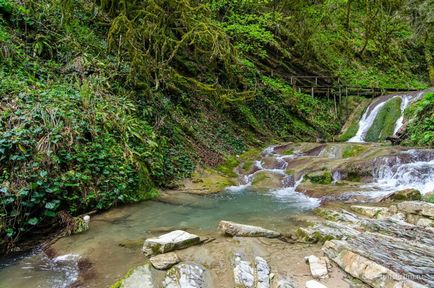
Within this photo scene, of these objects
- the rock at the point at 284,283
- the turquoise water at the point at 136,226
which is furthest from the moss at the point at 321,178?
the rock at the point at 284,283

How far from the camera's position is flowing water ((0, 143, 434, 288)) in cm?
386

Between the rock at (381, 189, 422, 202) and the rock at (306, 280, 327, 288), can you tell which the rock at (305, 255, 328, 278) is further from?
the rock at (381, 189, 422, 202)

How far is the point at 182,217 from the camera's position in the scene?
600 cm

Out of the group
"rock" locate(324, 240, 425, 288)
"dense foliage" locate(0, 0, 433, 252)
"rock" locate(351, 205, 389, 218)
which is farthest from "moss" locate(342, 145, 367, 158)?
"rock" locate(324, 240, 425, 288)

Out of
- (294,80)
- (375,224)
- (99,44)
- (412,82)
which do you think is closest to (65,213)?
(375,224)

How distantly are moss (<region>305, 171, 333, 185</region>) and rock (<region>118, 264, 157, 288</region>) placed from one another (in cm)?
634

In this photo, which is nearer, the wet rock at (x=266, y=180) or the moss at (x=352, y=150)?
the wet rock at (x=266, y=180)

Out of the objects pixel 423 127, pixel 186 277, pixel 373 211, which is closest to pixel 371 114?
pixel 423 127

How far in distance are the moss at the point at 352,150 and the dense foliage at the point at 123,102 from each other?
379cm

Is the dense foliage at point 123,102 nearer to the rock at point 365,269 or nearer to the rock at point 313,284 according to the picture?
the rock at point 313,284

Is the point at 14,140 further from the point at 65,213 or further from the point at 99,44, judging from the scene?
the point at 99,44

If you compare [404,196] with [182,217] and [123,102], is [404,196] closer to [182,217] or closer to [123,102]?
[182,217]

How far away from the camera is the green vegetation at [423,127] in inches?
407

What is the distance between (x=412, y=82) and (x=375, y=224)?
2243 cm
